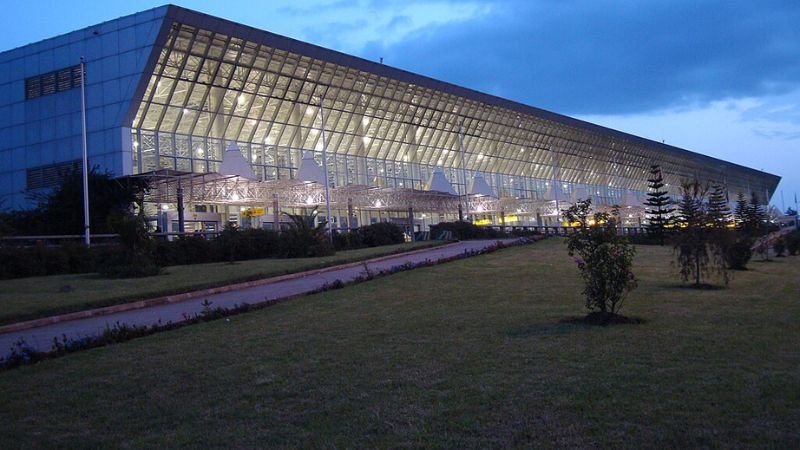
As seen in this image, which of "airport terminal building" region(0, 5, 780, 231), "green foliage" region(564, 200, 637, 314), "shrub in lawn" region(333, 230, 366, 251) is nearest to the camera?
"green foliage" region(564, 200, 637, 314)

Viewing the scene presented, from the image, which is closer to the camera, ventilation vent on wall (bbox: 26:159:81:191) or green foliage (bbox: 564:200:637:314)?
green foliage (bbox: 564:200:637:314)

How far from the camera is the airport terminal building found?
1711 inches

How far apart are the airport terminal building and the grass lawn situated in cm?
1712

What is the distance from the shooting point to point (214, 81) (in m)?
47.7

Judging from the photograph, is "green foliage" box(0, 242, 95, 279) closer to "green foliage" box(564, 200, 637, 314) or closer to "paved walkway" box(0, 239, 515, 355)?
"paved walkway" box(0, 239, 515, 355)

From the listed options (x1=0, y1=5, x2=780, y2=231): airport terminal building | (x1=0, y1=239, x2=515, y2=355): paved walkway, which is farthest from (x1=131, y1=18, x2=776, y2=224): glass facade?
(x1=0, y1=239, x2=515, y2=355): paved walkway

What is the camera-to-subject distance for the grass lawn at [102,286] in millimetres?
16172

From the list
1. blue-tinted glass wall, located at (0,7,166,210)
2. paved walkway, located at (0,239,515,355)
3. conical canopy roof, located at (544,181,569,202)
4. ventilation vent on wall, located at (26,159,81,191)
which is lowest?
paved walkway, located at (0,239,515,355)

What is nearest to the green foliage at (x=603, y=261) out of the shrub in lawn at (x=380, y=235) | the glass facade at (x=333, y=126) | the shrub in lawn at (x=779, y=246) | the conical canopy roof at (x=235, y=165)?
the shrub in lawn at (x=779, y=246)

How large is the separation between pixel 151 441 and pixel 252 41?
4368cm

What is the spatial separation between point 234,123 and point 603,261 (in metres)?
42.7

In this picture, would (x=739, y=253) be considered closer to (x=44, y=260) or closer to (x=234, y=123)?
(x=44, y=260)

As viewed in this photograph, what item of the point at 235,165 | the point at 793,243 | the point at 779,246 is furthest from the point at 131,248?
the point at 793,243

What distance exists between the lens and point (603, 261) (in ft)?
40.0
